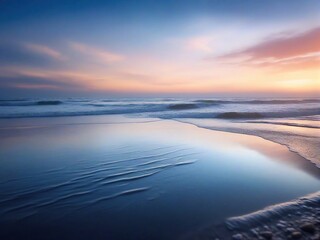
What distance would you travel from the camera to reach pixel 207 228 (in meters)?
2.43

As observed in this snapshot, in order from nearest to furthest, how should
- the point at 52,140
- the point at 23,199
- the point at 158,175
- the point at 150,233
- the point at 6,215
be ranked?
the point at 150,233
the point at 6,215
the point at 23,199
the point at 158,175
the point at 52,140

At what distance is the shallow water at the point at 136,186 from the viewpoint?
2.52 metres

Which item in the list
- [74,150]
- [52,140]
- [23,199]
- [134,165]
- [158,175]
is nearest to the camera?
[23,199]

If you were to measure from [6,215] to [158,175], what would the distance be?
92.6 inches

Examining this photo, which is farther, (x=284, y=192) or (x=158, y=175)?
(x=158, y=175)

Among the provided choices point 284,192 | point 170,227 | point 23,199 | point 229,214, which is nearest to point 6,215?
point 23,199

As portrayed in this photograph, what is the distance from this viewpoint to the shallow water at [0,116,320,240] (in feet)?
8.25

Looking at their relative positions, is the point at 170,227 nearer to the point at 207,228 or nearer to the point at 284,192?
the point at 207,228

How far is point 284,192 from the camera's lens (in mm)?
3326

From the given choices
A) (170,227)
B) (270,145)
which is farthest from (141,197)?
(270,145)

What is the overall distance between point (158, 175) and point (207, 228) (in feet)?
5.95

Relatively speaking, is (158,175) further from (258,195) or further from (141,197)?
(258,195)

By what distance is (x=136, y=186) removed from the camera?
3.61 metres

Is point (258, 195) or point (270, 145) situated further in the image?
point (270, 145)
